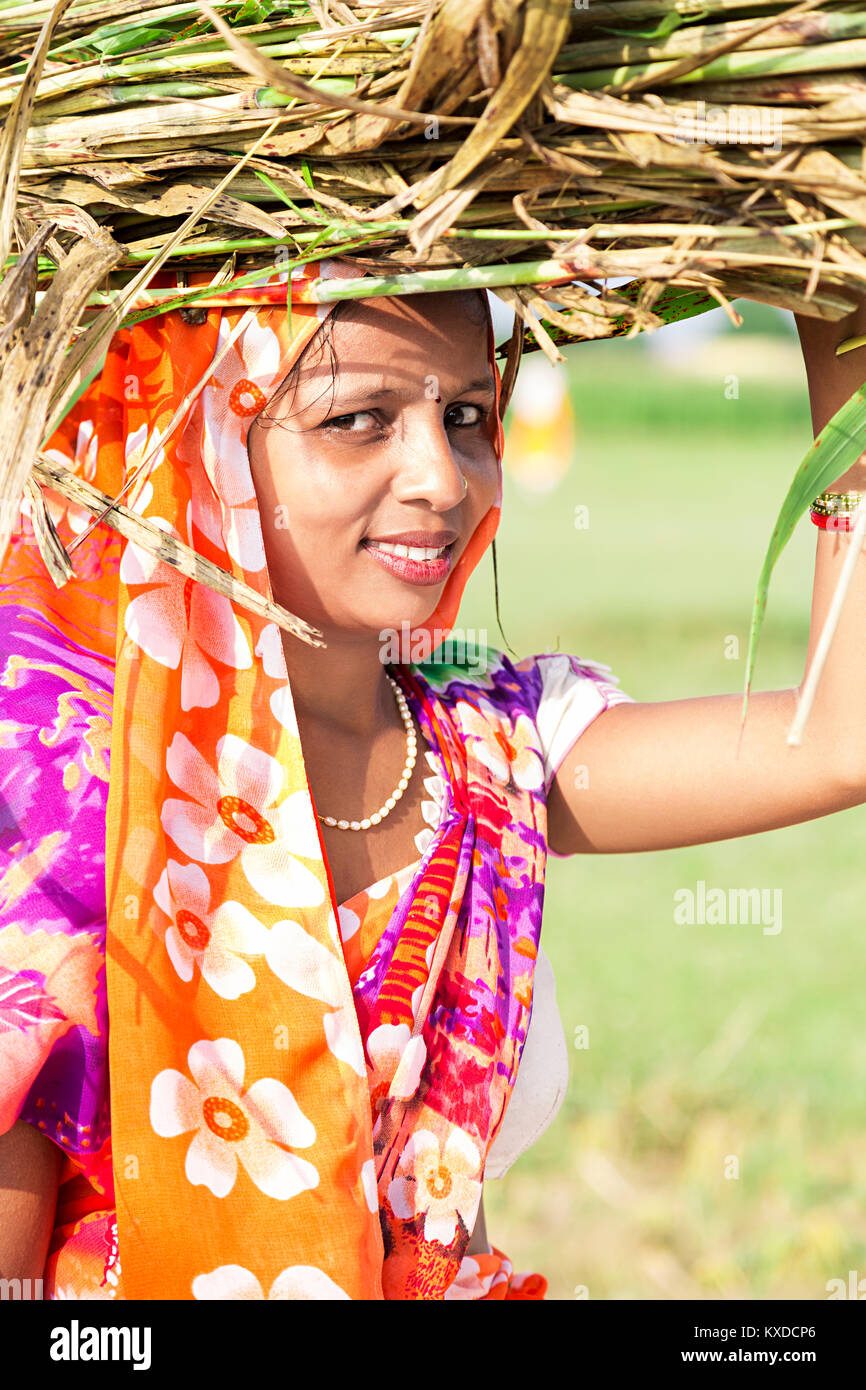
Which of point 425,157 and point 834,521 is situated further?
point 834,521

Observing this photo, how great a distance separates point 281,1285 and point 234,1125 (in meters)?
0.15

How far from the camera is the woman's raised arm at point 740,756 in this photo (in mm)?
1371

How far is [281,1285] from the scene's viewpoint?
124cm

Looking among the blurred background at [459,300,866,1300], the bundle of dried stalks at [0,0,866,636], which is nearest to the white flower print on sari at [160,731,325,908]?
the bundle of dried stalks at [0,0,866,636]

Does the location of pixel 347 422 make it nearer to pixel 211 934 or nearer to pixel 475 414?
pixel 475 414

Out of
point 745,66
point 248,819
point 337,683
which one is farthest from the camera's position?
point 337,683

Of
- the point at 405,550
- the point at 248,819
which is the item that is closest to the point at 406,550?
the point at 405,550

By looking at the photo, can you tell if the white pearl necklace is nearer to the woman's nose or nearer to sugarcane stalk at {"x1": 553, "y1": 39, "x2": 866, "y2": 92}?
the woman's nose

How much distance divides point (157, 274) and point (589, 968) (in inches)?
150

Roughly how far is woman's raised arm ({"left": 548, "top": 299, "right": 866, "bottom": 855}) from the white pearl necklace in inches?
8.2

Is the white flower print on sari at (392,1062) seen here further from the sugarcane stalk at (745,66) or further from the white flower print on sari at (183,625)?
the sugarcane stalk at (745,66)

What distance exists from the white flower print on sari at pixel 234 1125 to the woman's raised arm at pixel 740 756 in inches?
23.0

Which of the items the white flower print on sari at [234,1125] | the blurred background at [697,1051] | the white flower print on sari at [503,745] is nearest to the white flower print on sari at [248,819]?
the white flower print on sari at [234,1125]
